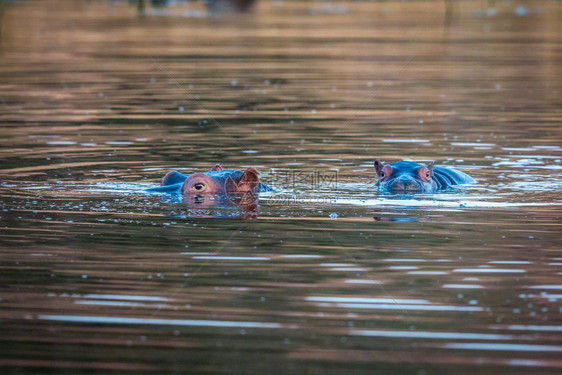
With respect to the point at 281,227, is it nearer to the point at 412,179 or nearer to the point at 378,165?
the point at 412,179

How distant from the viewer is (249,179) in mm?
13742

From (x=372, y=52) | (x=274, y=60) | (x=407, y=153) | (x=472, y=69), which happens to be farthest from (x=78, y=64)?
(x=407, y=153)

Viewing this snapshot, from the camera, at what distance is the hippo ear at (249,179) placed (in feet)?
44.7

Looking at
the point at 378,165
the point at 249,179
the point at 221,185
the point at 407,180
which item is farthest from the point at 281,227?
the point at 378,165

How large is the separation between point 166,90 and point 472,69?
8.75 metres

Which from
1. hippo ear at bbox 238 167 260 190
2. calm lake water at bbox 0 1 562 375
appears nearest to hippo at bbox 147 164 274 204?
hippo ear at bbox 238 167 260 190

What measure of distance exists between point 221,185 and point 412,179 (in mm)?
2347

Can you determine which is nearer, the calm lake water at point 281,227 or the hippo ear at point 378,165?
the calm lake water at point 281,227

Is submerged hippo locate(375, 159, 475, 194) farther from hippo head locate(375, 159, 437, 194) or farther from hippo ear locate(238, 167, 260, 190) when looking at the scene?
hippo ear locate(238, 167, 260, 190)

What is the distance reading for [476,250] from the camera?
35.3 feet

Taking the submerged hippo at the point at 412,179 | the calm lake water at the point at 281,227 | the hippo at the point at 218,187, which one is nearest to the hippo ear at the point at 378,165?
the submerged hippo at the point at 412,179

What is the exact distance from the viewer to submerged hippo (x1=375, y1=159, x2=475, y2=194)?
1415 cm

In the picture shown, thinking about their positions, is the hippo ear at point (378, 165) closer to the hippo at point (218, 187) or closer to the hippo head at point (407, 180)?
the hippo head at point (407, 180)

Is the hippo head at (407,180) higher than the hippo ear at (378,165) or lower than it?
lower
